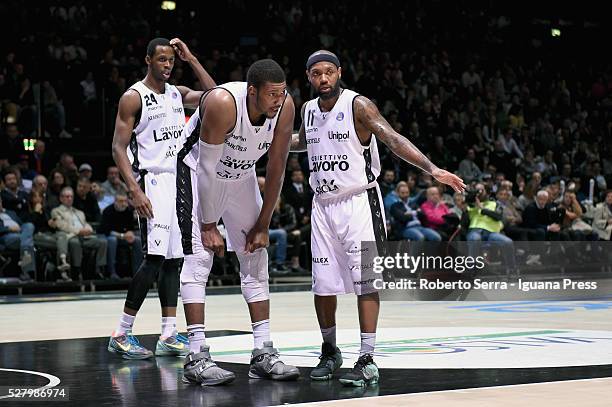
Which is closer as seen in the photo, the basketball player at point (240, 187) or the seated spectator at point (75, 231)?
the basketball player at point (240, 187)

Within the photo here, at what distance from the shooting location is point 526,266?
16312mm

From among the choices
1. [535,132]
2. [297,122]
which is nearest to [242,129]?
[297,122]

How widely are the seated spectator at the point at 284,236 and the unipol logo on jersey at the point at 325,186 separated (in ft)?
32.0

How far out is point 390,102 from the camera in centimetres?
2127

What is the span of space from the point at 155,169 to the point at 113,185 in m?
7.78

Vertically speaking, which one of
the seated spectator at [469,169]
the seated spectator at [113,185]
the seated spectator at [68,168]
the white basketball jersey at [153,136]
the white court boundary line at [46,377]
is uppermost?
the seated spectator at [469,169]

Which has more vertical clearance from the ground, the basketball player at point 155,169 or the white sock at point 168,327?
the basketball player at point 155,169

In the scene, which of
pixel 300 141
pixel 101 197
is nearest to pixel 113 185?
pixel 101 197

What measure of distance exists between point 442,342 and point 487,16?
809 inches

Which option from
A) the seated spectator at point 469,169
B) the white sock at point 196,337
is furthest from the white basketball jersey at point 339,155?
the seated spectator at point 469,169

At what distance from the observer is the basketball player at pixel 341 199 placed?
630cm

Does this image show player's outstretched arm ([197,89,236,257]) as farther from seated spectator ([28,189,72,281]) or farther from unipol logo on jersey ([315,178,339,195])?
seated spectator ([28,189,72,281])

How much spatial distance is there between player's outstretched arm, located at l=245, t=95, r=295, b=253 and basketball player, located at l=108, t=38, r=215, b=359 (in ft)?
4.51

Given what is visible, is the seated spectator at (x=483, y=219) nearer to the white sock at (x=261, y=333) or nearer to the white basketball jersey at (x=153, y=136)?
the white basketball jersey at (x=153, y=136)
